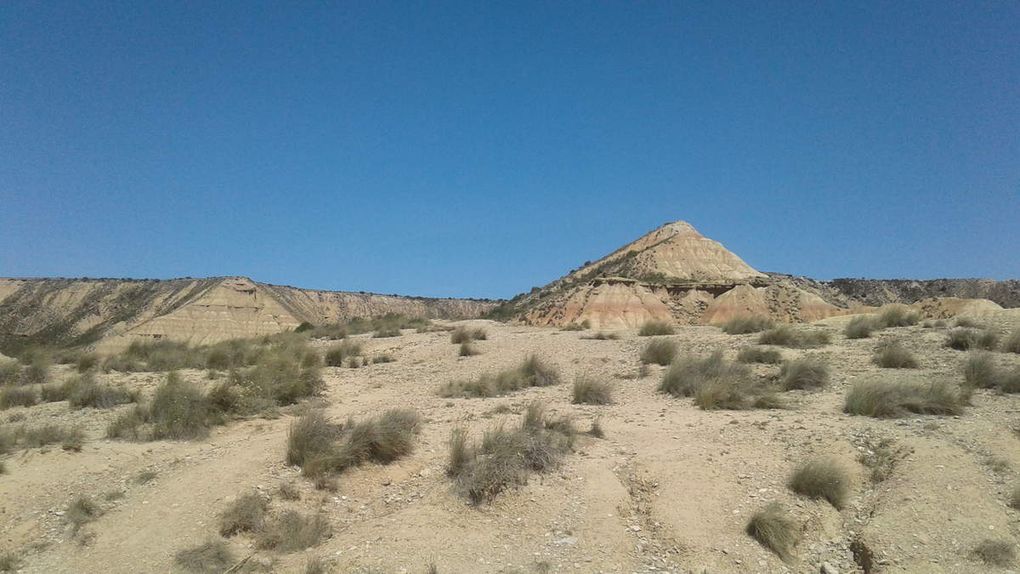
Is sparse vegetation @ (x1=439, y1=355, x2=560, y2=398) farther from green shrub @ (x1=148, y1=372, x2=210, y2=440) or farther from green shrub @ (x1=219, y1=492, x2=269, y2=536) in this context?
green shrub @ (x1=219, y1=492, x2=269, y2=536)

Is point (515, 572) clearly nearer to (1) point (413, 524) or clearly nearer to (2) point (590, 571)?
(2) point (590, 571)

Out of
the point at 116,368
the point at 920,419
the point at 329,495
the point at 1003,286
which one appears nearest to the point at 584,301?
the point at 116,368

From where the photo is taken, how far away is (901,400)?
10.1 m

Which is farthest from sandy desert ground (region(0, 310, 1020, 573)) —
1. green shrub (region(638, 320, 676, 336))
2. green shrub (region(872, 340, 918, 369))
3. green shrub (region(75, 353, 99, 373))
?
green shrub (region(638, 320, 676, 336))

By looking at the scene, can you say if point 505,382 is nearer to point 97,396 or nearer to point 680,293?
point 97,396

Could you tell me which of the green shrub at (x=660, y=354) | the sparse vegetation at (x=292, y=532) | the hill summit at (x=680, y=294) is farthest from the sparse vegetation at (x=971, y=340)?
the hill summit at (x=680, y=294)

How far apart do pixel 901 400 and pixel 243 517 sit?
31.5 ft

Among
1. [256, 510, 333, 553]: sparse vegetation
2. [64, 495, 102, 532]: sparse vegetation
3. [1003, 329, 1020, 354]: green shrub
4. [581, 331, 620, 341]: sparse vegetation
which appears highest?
[581, 331, 620, 341]: sparse vegetation

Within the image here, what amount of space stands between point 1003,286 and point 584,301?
47691mm

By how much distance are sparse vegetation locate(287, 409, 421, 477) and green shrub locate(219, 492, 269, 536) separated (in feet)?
3.14

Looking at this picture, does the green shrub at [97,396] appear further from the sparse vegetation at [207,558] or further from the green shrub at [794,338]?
the green shrub at [794,338]

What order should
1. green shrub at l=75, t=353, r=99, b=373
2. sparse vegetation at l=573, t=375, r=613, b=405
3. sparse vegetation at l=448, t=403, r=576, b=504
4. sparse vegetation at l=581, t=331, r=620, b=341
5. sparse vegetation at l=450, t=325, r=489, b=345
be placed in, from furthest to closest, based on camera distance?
sparse vegetation at l=450, t=325, r=489, b=345 → sparse vegetation at l=581, t=331, r=620, b=341 → green shrub at l=75, t=353, r=99, b=373 → sparse vegetation at l=573, t=375, r=613, b=405 → sparse vegetation at l=448, t=403, r=576, b=504

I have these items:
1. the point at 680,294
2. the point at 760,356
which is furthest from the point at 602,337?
the point at 680,294

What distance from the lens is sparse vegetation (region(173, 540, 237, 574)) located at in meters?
6.44
